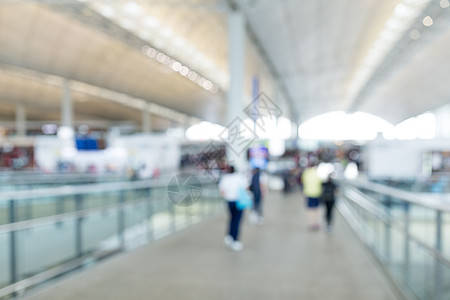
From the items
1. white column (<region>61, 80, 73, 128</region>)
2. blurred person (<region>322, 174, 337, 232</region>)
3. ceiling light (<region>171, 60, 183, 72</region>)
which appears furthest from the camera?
white column (<region>61, 80, 73, 128</region>)

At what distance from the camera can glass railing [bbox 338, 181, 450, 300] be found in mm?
3916

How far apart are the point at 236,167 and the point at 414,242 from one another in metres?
4.69

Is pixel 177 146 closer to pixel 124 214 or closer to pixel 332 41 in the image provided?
pixel 332 41

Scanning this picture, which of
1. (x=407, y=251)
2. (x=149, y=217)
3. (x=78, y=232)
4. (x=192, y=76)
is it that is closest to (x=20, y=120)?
(x=192, y=76)

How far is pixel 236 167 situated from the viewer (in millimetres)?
8953

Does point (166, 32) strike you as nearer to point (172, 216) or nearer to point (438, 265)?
point (172, 216)

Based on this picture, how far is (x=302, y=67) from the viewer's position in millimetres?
31453

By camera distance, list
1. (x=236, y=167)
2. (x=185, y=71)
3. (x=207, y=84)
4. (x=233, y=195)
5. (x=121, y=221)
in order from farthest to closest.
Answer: (x=207, y=84) < (x=185, y=71) < (x=236, y=167) < (x=121, y=221) < (x=233, y=195)

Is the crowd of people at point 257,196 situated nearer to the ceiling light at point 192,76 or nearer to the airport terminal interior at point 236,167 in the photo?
the airport terminal interior at point 236,167

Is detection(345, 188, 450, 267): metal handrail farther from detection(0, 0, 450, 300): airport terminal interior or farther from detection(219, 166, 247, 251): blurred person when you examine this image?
→ detection(219, 166, 247, 251): blurred person

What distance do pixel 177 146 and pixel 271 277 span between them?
19578 millimetres

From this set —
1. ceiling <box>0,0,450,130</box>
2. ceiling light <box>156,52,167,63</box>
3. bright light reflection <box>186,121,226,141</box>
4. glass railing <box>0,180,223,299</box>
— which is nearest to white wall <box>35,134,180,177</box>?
ceiling <box>0,0,450,130</box>

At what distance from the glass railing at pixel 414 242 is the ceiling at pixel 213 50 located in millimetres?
2377

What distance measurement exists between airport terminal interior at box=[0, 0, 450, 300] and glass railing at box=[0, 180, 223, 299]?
0.03 meters
